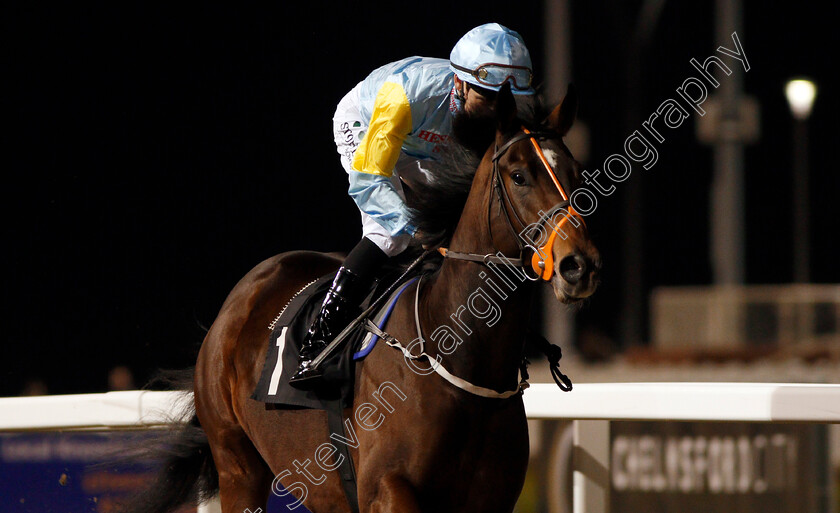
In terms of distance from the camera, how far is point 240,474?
3760 millimetres

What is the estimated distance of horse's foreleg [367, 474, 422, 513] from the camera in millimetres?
2643

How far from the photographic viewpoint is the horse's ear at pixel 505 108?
8.86 feet

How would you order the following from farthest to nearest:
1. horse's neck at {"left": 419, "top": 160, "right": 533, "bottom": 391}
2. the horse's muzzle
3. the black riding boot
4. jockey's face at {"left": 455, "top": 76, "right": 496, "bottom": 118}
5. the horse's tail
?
the horse's tail < the black riding boot < jockey's face at {"left": 455, "top": 76, "right": 496, "bottom": 118} < horse's neck at {"left": 419, "top": 160, "right": 533, "bottom": 391} < the horse's muzzle

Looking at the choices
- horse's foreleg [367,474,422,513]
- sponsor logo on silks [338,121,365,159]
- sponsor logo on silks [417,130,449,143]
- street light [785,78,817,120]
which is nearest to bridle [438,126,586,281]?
sponsor logo on silks [417,130,449,143]

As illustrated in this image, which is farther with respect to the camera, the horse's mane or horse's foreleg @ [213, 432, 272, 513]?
horse's foreleg @ [213, 432, 272, 513]

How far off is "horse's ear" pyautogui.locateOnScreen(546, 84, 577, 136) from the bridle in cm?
6

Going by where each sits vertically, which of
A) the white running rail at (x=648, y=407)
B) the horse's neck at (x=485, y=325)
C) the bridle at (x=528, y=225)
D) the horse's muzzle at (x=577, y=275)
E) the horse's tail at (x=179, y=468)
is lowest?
the horse's tail at (x=179, y=468)

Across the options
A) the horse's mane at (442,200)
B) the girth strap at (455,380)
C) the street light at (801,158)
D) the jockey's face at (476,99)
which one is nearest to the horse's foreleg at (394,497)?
the girth strap at (455,380)

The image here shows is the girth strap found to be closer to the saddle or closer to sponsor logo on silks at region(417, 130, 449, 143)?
the saddle

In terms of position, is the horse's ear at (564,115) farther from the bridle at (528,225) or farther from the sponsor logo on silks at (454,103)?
the sponsor logo on silks at (454,103)

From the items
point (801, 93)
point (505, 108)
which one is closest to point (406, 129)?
point (505, 108)

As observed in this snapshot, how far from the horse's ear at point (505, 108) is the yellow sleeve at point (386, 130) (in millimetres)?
360

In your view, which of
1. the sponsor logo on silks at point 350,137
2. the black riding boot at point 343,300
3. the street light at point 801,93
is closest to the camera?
the black riding boot at point 343,300

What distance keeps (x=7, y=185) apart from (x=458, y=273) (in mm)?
4542
